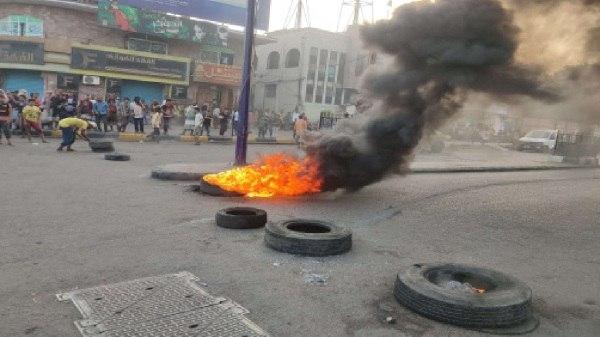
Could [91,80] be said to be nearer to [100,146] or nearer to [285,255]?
[100,146]

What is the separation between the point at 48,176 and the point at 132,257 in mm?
5739

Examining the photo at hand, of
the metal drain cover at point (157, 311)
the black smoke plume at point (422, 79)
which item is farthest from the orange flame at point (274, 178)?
the metal drain cover at point (157, 311)

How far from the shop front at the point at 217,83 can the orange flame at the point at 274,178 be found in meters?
21.2

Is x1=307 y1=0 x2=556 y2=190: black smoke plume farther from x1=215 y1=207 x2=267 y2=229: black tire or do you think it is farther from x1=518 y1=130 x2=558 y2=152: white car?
x1=518 y1=130 x2=558 y2=152: white car

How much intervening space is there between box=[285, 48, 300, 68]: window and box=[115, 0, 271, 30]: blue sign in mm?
6914

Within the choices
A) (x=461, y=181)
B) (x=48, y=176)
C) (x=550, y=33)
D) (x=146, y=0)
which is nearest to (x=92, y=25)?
(x=146, y=0)

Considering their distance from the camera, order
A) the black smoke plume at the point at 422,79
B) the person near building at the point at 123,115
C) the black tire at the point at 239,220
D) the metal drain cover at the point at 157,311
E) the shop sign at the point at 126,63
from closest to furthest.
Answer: the metal drain cover at the point at 157,311
the black tire at the point at 239,220
the black smoke plume at the point at 422,79
the person near building at the point at 123,115
the shop sign at the point at 126,63

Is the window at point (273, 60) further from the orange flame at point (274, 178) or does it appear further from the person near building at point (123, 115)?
the orange flame at point (274, 178)

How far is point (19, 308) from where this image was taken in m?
3.60

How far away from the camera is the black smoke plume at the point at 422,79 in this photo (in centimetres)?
855

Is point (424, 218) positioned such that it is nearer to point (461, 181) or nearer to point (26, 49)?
point (461, 181)

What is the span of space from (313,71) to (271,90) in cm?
536

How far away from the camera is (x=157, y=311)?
3648mm

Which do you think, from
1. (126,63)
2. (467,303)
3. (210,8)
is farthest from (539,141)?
(467,303)
